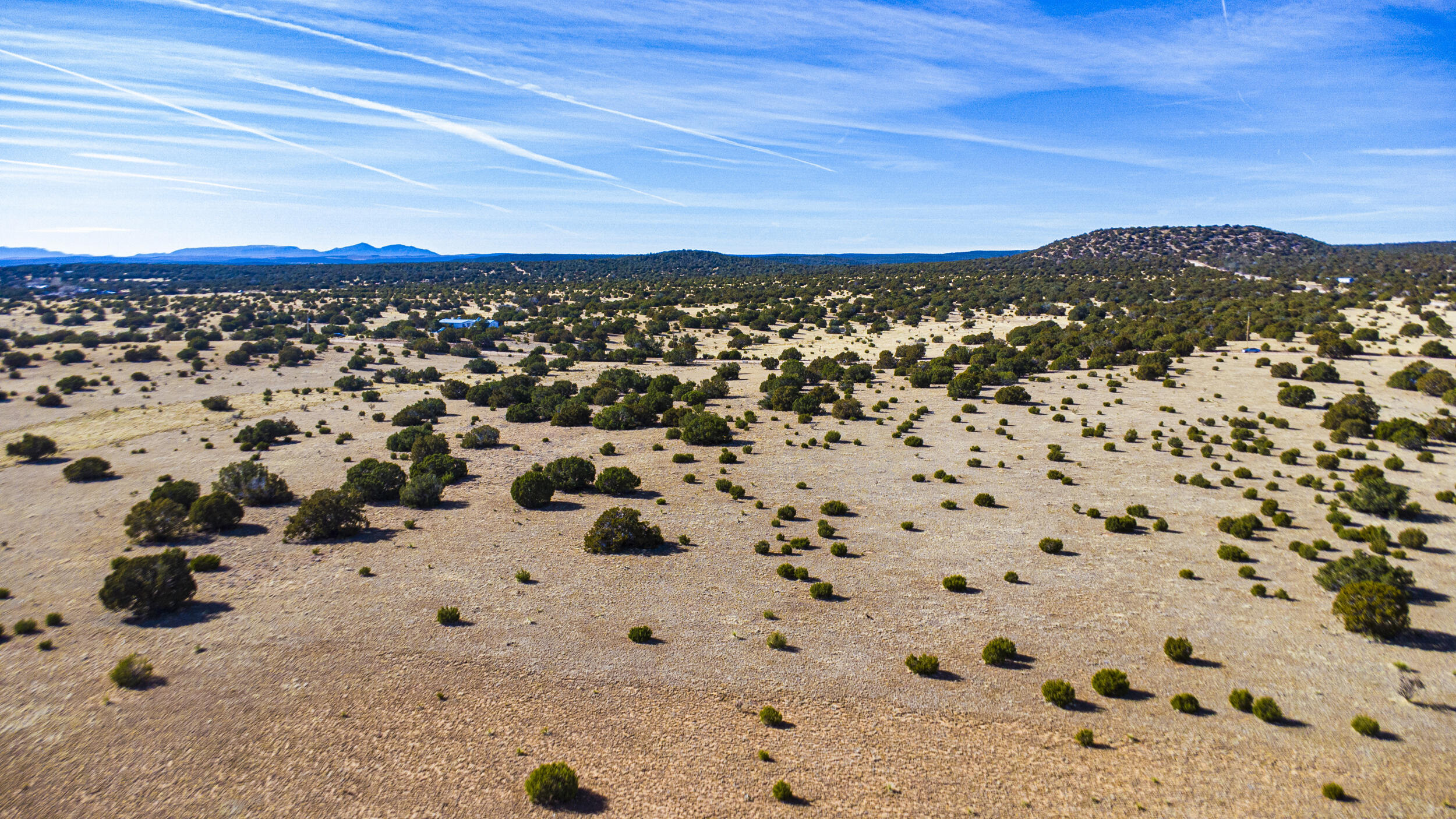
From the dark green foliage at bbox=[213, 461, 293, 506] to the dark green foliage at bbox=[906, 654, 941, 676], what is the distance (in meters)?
32.0

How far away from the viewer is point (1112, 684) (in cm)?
1877

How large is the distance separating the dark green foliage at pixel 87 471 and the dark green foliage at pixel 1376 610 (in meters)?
58.4

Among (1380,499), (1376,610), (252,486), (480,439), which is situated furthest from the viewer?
(480,439)

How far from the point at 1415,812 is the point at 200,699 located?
95.9 ft

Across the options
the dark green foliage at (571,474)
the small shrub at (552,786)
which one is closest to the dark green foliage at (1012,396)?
the dark green foliage at (571,474)

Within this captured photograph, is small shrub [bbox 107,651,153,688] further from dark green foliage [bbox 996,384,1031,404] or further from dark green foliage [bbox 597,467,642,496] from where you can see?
dark green foliage [bbox 996,384,1031,404]

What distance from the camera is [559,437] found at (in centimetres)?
5006

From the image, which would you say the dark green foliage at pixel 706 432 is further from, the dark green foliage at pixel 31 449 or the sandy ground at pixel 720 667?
the dark green foliage at pixel 31 449

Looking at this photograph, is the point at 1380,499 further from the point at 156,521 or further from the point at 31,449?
the point at 31,449

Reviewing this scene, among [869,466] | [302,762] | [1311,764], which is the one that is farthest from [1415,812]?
[869,466]

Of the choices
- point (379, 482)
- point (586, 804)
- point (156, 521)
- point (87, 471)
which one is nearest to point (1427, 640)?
point (586, 804)

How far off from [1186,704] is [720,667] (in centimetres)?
1254

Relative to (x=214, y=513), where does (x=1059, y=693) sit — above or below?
below

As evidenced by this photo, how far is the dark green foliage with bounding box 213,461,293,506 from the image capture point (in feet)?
112
